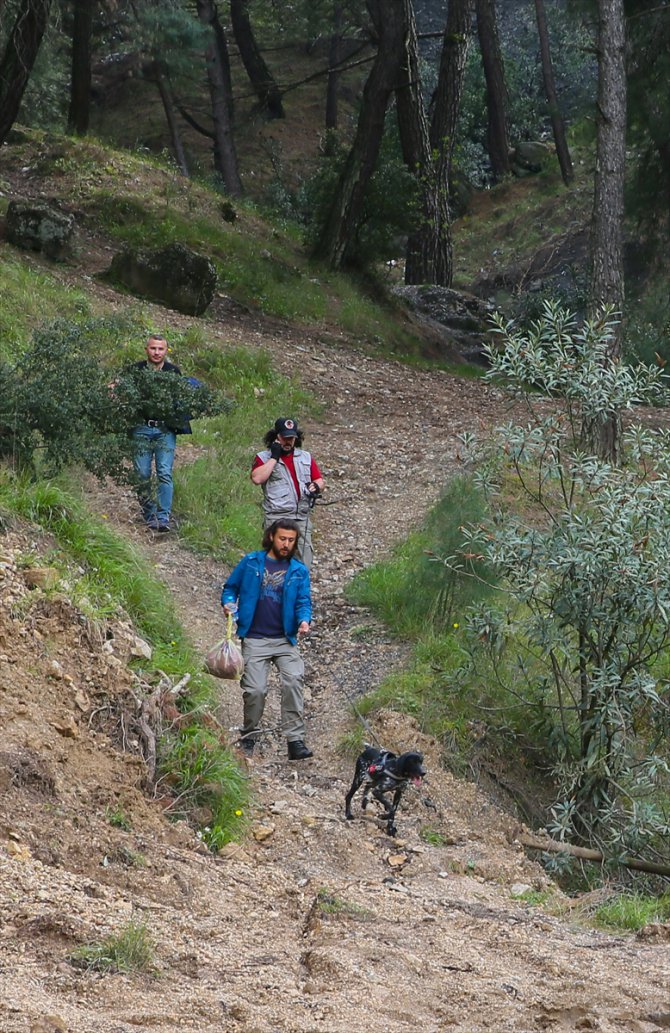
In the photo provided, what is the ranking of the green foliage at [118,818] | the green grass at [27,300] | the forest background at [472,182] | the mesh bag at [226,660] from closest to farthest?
the green foliage at [118,818] < the mesh bag at [226,660] < the forest background at [472,182] < the green grass at [27,300]

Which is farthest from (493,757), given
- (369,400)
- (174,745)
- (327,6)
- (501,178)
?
(501,178)

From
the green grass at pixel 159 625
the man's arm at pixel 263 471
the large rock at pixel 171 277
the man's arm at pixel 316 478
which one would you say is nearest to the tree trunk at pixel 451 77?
the large rock at pixel 171 277

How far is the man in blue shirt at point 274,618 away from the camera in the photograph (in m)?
7.04

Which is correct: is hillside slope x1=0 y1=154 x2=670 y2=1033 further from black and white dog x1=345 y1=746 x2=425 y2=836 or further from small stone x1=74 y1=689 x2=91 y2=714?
black and white dog x1=345 y1=746 x2=425 y2=836

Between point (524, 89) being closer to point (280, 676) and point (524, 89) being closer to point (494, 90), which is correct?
point (494, 90)

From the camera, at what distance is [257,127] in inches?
1312

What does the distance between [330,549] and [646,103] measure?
8.50 metres

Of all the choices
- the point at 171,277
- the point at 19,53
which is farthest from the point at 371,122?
the point at 19,53

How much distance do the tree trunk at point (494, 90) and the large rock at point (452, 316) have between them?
11.1 meters

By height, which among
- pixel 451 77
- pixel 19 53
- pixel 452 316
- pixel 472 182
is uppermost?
pixel 472 182

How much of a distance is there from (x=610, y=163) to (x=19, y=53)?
670cm

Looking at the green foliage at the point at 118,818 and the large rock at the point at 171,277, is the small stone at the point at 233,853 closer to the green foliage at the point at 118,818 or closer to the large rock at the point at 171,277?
the green foliage at the point at 118,818

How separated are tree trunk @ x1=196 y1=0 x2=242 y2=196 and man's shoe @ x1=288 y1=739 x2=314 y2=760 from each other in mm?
19769

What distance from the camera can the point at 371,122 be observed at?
1869 cm
